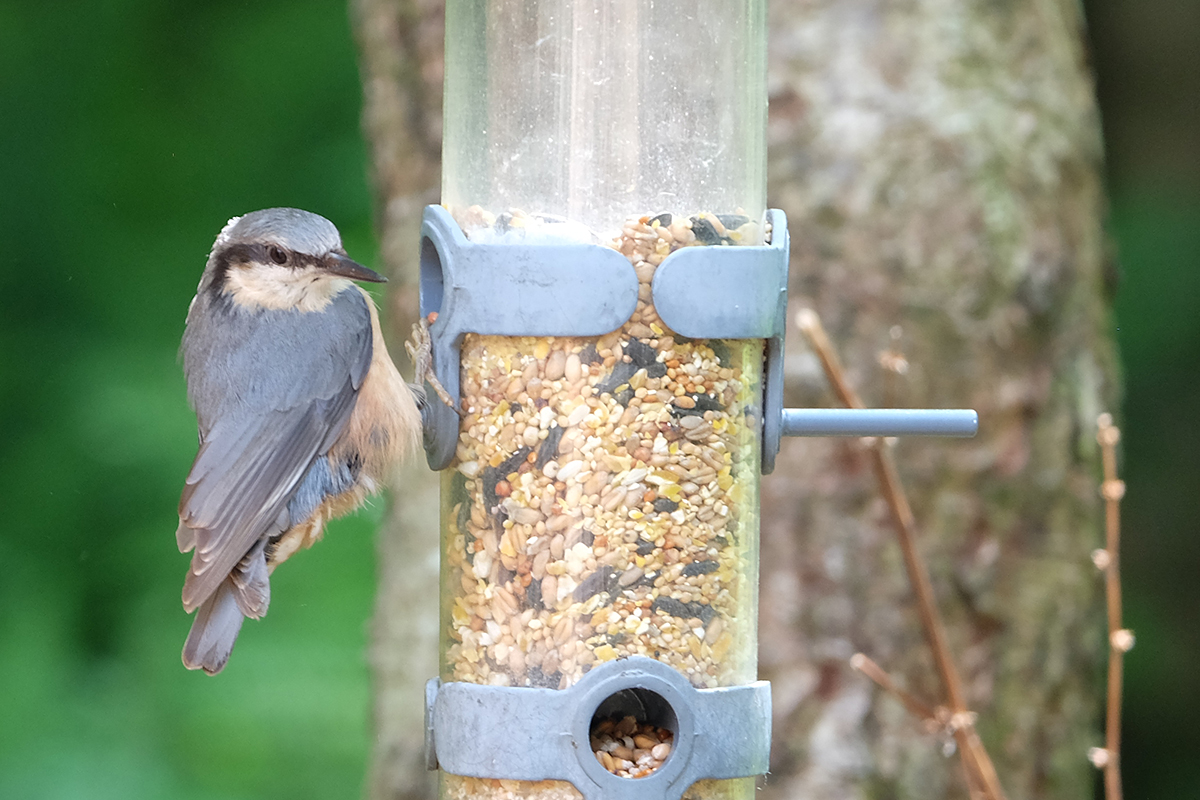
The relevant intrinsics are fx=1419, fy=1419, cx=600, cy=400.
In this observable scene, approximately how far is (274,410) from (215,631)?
39 centimetres

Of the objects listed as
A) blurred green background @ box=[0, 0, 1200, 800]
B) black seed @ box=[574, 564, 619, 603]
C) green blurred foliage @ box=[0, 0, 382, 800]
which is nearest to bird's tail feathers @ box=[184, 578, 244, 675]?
black seed @ box=[574, 564, 619, 603]

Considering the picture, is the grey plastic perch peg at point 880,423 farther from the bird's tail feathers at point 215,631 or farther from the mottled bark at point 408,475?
the mottled bark at point 408,475

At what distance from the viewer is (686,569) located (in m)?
2.01

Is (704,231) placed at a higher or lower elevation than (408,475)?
higher

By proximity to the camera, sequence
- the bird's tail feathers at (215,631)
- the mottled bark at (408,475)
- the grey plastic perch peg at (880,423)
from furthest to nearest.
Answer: the mottled bark at (408,475) < the bird's tail feathers at (215,631) < the grey plastic perch peg at (880,423)

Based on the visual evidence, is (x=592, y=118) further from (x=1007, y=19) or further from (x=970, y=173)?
(x=1007, y=19)

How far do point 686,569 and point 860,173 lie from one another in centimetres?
123

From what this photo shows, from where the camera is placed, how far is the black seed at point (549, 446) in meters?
2.03

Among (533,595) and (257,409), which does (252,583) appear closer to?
(257,409)

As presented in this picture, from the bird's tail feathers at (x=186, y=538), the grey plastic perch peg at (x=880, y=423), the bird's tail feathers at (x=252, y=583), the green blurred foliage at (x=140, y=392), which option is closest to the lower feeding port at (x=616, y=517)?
the grey plastic perch peg at (x=880, y=423)

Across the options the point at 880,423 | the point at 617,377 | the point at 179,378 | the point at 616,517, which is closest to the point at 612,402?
the point at 617,377

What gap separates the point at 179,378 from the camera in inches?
166

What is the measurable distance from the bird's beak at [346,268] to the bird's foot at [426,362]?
0.45 feet

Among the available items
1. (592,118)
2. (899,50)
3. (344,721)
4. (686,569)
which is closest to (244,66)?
(344,721)
